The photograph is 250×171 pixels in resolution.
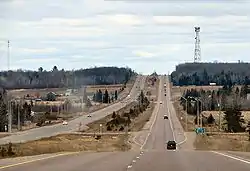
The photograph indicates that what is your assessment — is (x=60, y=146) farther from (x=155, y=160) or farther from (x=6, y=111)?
(x=6, y=111)

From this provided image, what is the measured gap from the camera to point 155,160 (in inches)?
1410

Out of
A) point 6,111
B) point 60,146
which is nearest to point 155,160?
point 60,146

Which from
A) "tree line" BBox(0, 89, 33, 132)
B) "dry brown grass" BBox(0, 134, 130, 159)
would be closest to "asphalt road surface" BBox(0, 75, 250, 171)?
"dry brown grass" BBox(0, 134, 130, 159)

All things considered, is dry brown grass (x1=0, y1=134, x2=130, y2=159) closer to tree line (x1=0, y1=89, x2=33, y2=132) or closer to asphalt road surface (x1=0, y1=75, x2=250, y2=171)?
asphalt road surface (x1=0, y1=75, x2=250, y2=171)

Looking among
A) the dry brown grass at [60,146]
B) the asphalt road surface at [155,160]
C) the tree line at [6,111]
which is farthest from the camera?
the tree line at [6,111]

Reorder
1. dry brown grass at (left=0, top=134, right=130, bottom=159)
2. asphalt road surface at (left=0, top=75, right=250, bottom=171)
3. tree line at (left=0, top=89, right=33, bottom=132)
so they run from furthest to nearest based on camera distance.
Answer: tree line at (left=0, top=89, right=33, bottom=132), dry brown grass at (left=0, top=134, right=130, bottom=159), asphalt road surface at (left=0, top=75, right=250, bottom=171)

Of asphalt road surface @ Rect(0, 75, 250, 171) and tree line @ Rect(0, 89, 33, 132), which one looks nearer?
asphalt road surface @ Rect(0, 75, 250, 171)

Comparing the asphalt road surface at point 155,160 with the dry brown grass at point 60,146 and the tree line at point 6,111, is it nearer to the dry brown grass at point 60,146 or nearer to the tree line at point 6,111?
the dry brown grass at point 60,146

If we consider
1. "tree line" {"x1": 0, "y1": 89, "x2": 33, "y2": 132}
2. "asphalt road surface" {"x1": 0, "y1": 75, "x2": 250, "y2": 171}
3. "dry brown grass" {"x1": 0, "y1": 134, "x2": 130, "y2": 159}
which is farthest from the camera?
"tree line" {"x1": 0, "y1": 89, "x2": 33, "y2": 132}

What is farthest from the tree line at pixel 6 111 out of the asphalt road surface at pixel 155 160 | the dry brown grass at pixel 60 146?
the dry brown grass at pixel 60 146

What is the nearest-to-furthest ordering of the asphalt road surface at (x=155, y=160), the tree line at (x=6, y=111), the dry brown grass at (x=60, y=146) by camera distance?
→ the asphalt road surface at (x=155, y=160), the dry brown grass at (x=60, y=146), the tree line at (x=6, y=111)

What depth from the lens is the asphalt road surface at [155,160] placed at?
29078mm

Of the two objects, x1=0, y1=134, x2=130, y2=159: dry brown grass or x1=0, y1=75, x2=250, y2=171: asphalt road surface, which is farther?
x1=0, y1=134, x2=130, y2=159: dry brown grass

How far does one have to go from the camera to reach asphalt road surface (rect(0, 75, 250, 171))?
29078 millimetres
